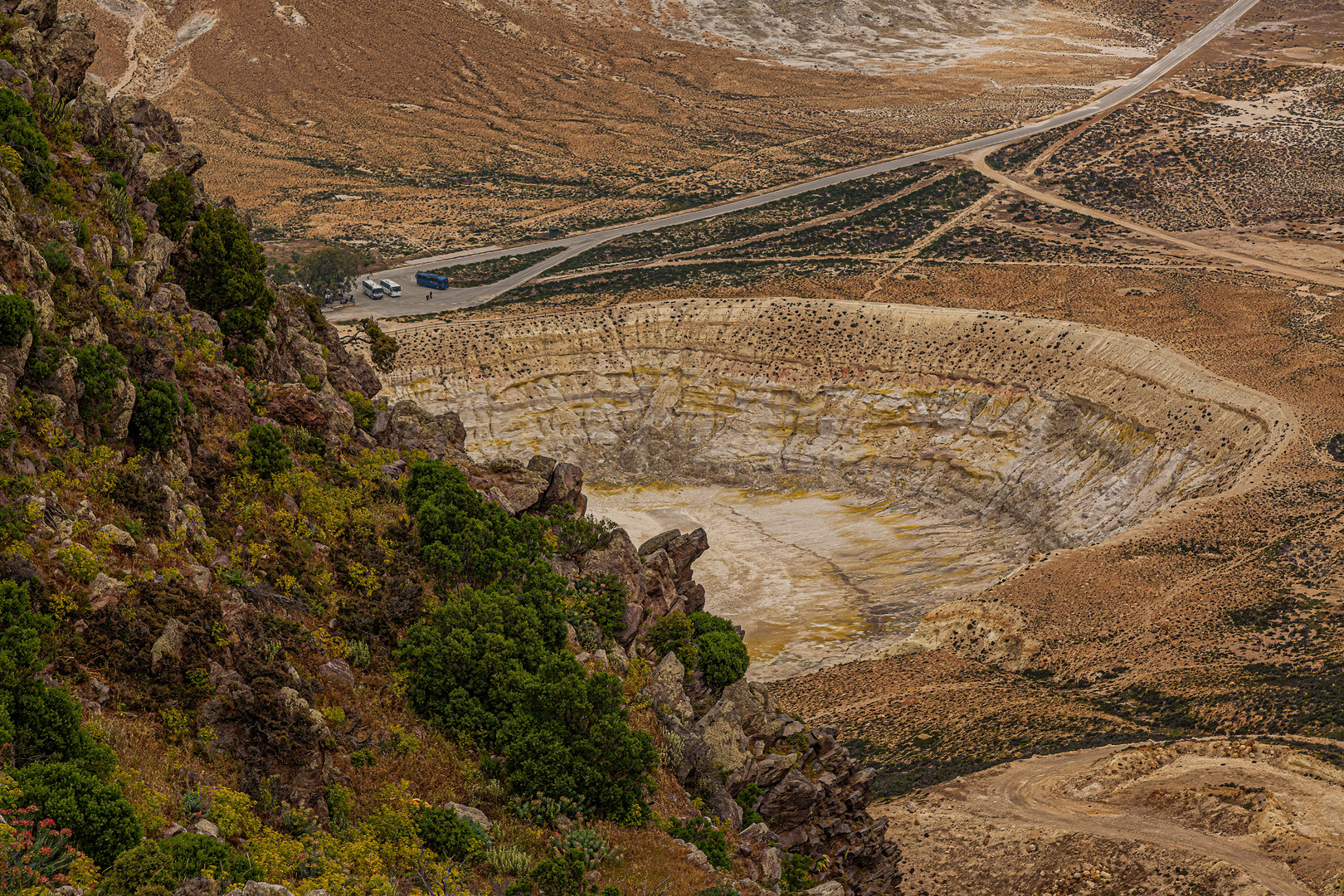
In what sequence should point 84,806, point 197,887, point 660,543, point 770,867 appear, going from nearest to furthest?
point 197,887 → point 84,806 → point 770,867 → point 660,543

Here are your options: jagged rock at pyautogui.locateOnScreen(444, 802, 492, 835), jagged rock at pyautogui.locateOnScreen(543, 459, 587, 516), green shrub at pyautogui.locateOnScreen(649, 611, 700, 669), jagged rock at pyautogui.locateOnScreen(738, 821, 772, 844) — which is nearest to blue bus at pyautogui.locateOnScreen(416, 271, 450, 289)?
jagged rock at pyautogui.locateOnScreen(543, 459, 587, 516)

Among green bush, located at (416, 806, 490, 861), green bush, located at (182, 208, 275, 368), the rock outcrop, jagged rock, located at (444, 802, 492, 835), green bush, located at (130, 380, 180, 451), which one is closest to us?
green bush, located at (416, 806, 490, 861)

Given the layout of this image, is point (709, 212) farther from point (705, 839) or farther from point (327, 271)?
point (705, 839)

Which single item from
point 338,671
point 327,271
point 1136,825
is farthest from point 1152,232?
point 338,671

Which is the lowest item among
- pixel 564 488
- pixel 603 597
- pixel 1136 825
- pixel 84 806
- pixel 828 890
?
pixel 1136 825

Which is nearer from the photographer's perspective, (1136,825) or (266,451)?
(266,451)

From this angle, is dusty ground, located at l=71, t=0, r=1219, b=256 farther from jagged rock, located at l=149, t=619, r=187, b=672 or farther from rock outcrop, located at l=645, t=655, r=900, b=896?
jagged rock, located at l=149, t=619, r=187, b=672

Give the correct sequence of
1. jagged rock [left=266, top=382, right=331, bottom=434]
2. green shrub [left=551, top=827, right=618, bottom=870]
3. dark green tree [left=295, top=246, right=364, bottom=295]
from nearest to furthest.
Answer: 1. green shrub [left=551, top=827, right=618, bottom=870]
2. jagged rock [left=266, top=382, right=331, bottom=434]
3. dark green tree [left=295, top=246, right=364, bottom=295]

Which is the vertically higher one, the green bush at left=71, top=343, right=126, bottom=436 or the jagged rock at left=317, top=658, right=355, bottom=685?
the green bush at left=71, top=343, right=126, bottom=436
